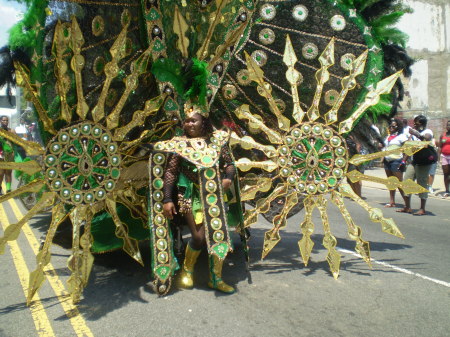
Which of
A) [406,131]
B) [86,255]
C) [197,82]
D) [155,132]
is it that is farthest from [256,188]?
[406,131]

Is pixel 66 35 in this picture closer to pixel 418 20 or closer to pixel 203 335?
pixel 203 335

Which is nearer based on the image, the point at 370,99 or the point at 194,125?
the point at 194,125

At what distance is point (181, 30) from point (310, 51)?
57.3 inches

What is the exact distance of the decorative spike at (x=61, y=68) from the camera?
338cm

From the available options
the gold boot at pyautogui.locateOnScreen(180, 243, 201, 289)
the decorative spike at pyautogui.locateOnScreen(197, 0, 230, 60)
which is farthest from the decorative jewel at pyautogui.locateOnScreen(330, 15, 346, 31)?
the gold boot at pyautogui.locateOnScreen(180, 243, 201, 289)

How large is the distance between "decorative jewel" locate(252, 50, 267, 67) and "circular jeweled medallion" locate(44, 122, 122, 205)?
6.06 feet

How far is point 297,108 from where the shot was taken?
173 inches

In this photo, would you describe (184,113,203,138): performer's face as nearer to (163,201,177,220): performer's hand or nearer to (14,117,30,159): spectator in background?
(163,201,177,220): performer's hand

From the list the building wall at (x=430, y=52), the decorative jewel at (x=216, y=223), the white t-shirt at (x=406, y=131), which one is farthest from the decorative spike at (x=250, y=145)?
the building wall at (x=430, y=52)

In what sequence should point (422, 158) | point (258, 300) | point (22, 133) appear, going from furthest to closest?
point (22, 133) < point (422, 158) < point (258, 300)

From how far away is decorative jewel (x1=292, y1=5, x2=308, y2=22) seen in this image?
443cm

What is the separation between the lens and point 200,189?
379cm

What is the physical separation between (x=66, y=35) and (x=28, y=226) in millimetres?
4541

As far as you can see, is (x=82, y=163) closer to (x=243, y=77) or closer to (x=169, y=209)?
(x=169, y=209)
